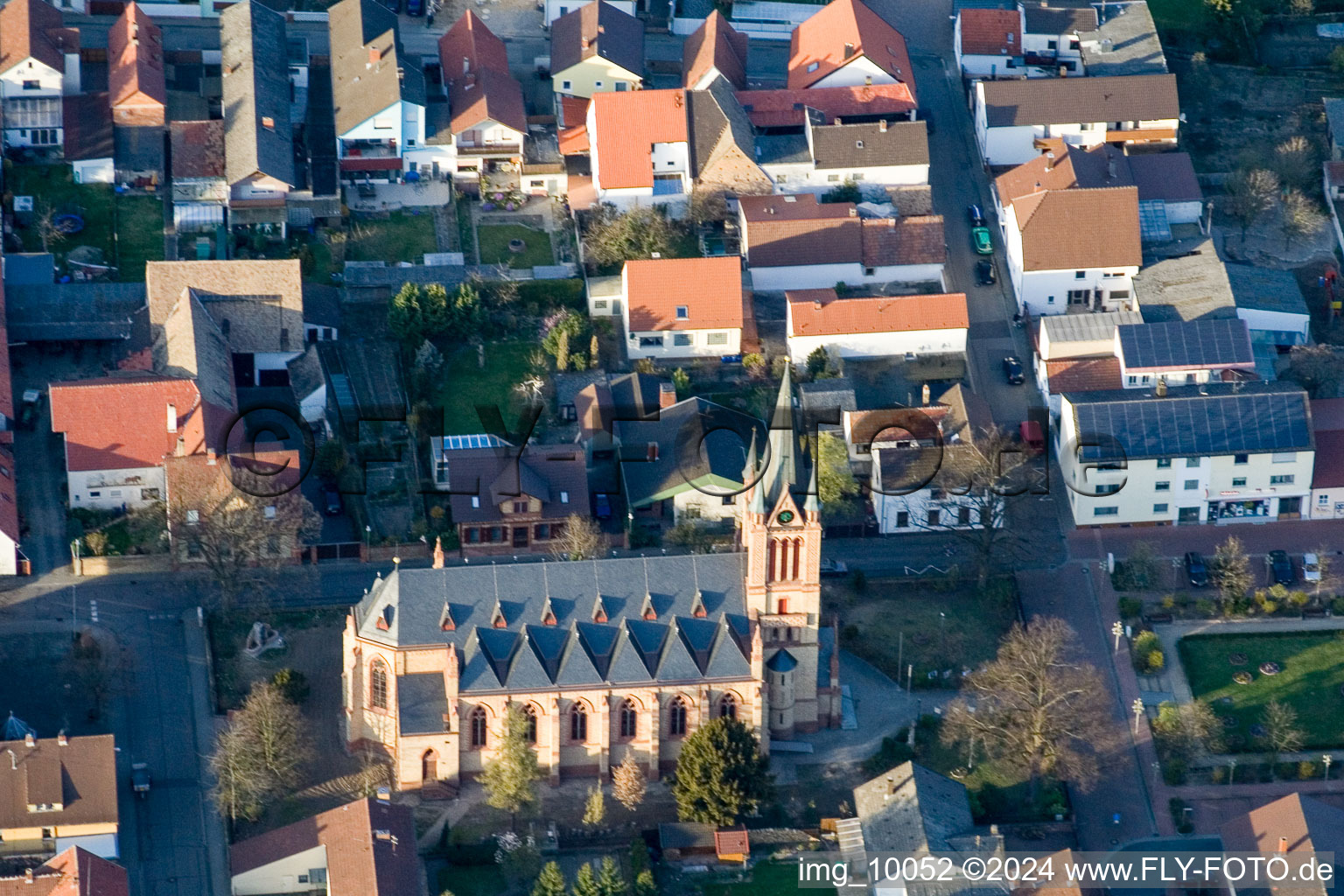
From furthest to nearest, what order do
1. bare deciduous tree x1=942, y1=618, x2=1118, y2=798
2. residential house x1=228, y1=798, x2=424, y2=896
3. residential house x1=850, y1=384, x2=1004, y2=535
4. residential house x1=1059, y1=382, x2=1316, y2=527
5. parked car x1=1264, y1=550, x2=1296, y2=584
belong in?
residential house x1=1059, y1=382, x2=1316, y2=527
residential house x1=850, y1=384, x2=1004, y2=535
parked car x1=1264, y1=550, x2=1296, y2=584
bare deciduous tree x1=942, y1=618, x2=1118, y2=798
residential house x1=228, y1=798, x2=424, y2=896

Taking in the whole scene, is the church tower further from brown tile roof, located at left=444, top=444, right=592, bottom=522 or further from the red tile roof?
Answer: the red tile roof

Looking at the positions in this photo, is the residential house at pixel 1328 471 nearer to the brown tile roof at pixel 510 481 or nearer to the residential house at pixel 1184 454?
A: the residential house at pixel 1184 454

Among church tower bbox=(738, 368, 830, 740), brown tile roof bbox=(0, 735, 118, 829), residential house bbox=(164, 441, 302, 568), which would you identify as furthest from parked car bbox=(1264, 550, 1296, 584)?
brown tile roof bbox=(0, 735, 118, 829)

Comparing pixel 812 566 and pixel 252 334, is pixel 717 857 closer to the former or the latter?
pixel 812 566

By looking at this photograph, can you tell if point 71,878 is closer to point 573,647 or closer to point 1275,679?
point 573,647

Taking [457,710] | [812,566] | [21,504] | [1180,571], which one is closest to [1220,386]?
[1180,571]

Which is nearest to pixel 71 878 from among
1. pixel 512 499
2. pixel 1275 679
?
pixel 512 499
